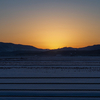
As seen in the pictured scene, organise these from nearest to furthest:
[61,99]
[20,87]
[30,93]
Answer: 1. [61,99]
2. [30,93]
3. [20,87]

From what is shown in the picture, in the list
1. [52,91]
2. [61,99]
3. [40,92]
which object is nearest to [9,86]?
[40,92]

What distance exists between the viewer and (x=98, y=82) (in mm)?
6297

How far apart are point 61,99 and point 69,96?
0.39 m

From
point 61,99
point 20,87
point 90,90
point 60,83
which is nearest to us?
point 61,99

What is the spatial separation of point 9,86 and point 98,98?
3833 mm

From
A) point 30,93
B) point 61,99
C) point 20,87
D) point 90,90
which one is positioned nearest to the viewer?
point 61,99

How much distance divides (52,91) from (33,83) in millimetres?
1336

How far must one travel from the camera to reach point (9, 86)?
574 centimetres

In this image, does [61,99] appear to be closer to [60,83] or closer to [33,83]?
[60,83]

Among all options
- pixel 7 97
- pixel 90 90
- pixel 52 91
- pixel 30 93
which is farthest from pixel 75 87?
pixel 7 97

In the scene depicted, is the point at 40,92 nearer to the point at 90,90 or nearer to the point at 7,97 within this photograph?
the point at 7,97

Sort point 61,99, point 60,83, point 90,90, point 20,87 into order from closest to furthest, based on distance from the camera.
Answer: point 61,99, point 90,90, point 20,87, point 60,83

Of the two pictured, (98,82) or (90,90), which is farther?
(98,82)

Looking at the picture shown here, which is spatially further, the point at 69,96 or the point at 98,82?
the point at 98,82
